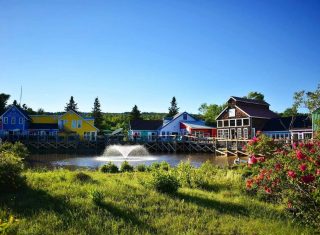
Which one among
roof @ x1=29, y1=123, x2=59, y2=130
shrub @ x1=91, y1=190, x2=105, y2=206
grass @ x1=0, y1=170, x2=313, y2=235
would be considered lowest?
grass @ x1=0, y1=170, x2=313, y2=235

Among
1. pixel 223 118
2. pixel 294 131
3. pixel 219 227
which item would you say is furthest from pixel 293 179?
pixel 223 118

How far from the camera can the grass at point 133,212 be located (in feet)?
26.4

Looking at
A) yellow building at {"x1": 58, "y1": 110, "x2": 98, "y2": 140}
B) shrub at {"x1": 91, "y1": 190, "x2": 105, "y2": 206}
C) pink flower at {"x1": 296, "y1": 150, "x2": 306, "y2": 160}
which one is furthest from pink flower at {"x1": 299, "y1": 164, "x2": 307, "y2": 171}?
yellow building at {"x1": 58, "y1": 110, "x2": 98, "y2": 140}

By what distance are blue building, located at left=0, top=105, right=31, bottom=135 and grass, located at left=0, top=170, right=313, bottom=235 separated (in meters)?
56.1

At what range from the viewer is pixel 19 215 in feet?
28.4

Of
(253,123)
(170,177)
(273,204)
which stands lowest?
(273,204)

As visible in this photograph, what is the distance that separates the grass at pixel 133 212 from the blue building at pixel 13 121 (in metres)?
56.1

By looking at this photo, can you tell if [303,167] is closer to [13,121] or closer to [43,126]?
[13,121]

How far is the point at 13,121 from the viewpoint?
63.2 metres

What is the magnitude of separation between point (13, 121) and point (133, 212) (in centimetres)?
6120

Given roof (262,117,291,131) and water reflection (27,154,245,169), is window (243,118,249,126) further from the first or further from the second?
water reflection (27,154,245,169)

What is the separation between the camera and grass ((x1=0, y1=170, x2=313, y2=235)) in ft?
26.4

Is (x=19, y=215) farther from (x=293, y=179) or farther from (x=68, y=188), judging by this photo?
(x=293, y=179)

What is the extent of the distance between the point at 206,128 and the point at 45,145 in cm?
3395
